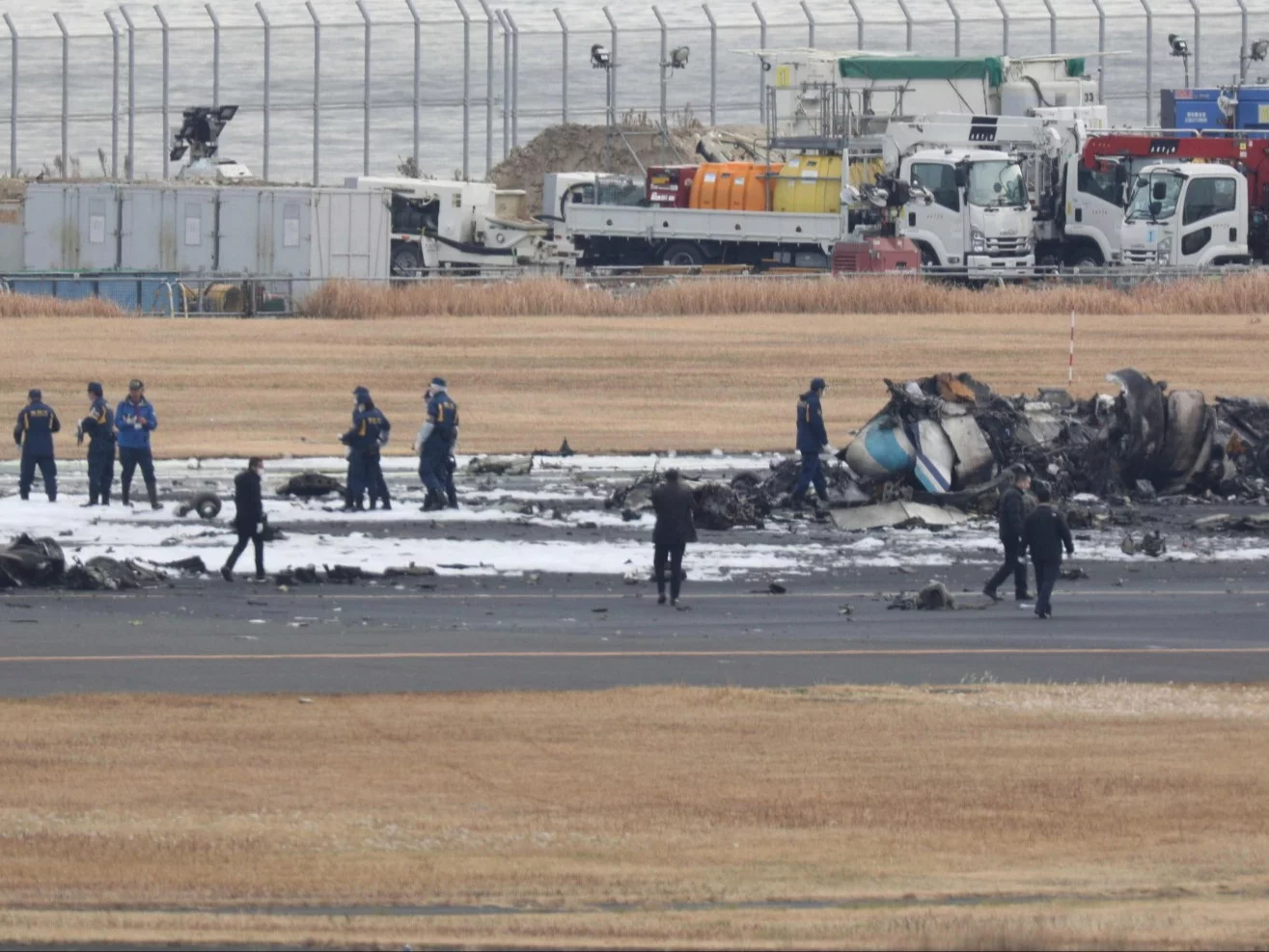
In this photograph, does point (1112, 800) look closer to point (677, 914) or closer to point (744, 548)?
point (677, 914)

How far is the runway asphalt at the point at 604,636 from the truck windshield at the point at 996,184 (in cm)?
2892

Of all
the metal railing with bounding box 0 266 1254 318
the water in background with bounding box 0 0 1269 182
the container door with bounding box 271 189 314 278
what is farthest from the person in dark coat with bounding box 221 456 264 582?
the water in background with bounding box 0 0 1269 182

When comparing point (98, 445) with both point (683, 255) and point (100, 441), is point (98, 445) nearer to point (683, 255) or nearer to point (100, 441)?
point (100, 441)

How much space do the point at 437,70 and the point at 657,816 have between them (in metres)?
93.9

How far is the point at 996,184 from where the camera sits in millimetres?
51531

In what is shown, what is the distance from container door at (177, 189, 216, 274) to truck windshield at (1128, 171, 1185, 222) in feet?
71.5

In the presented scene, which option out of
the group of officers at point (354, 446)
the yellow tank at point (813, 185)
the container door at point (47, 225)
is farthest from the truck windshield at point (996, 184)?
the group of officers at point (354, 446)

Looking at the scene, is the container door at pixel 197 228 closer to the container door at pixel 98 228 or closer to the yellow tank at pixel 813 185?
the container door at pixel 98 228

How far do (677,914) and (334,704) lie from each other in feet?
19.8

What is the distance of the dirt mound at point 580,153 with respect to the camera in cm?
6950

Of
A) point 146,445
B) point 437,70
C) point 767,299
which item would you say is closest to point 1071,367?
point 767,299

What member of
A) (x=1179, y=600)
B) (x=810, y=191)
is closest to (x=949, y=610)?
(x=1179, y=600)

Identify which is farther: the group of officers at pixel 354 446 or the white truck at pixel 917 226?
the white truck at pixel 917 226

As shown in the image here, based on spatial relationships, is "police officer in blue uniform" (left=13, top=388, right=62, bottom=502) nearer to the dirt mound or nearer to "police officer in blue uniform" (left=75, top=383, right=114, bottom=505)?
"police officer in blue uniform" (left=75, top=383, right=114, bottom=505)
